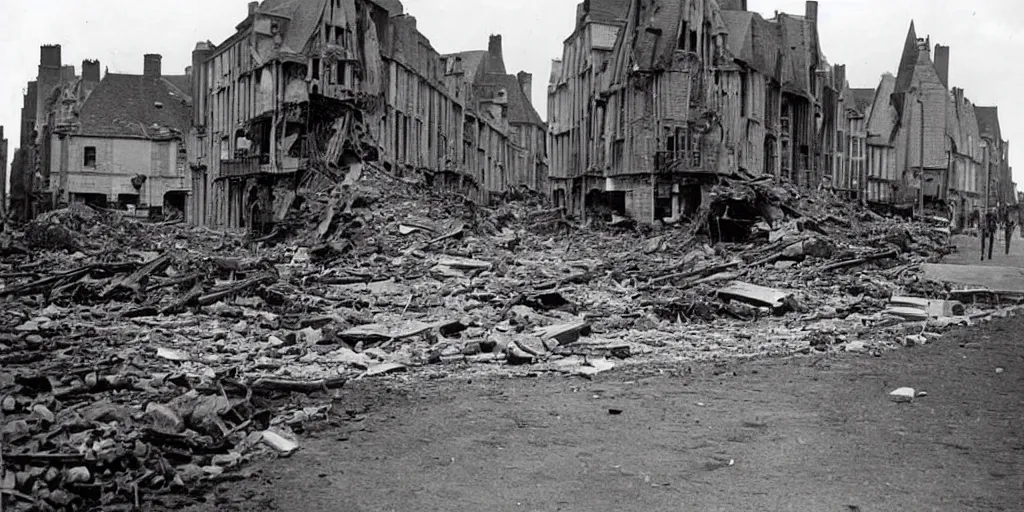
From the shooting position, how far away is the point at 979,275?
2248cm

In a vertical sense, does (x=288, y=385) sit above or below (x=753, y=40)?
below

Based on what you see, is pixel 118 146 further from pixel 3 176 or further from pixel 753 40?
pixel 753 40

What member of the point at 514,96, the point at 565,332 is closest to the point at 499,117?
the point at 514,96

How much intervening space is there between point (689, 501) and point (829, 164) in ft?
179

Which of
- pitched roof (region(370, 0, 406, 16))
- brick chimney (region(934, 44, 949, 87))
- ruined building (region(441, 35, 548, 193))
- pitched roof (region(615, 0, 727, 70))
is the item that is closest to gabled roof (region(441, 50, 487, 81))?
ruined building (region(441, 35, 548, 193))

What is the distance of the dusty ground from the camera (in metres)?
6.59

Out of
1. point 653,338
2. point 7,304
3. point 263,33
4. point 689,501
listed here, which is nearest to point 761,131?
point 263,33

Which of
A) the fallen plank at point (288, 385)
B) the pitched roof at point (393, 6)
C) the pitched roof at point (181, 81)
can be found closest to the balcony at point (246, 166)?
the pitched roof at point (393, 6)

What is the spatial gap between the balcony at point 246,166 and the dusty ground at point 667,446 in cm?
2962

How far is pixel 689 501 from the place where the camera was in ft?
21.4

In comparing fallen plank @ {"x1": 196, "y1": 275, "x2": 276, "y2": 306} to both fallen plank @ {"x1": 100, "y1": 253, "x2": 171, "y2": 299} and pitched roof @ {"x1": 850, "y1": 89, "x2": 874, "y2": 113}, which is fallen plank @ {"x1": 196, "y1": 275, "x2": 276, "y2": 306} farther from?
pitched roof @ {"x1": 850, "y1": 89, "x2": 874, "y2": 113}

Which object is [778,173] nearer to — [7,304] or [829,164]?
[829,164]

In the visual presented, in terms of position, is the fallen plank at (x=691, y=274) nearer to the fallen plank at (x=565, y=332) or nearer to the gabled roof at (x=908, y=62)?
the fallen plank at (x=565, y=332)

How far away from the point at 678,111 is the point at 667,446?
3625cm
